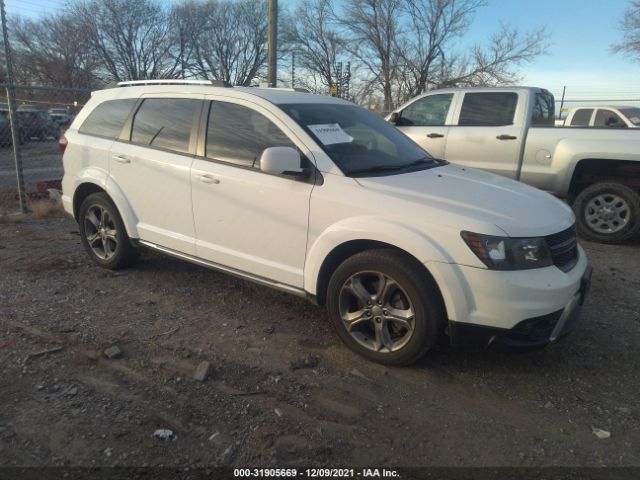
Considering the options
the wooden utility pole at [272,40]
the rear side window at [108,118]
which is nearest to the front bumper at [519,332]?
the rear side window at [108,118]

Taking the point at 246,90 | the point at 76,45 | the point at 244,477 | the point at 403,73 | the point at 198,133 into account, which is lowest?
the point at 244,477

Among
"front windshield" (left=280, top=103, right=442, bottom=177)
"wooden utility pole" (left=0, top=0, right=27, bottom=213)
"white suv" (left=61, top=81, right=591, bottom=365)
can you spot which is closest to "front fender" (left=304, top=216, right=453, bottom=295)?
"white suv" (left=61, top=81, right=591, bottom=365)

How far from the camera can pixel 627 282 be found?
4.99 m

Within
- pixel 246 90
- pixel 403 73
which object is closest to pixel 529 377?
pixel 246 90

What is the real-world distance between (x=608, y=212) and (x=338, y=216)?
4.76m

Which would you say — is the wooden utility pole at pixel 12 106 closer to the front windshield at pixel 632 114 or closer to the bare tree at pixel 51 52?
the front windshield at pixel 632 114

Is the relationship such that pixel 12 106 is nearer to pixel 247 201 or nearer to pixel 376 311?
pixel 247 201

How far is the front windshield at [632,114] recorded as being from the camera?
1122 cm

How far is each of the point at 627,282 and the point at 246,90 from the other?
418cm

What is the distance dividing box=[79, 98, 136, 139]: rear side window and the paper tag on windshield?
2.03 metres

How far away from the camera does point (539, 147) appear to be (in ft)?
21.7

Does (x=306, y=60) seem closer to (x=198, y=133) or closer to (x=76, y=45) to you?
(x=76, y=45)

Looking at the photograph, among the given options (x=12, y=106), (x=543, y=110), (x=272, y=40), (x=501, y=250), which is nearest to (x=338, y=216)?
(x=501, y=250)

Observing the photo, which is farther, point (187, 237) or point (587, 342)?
point (187, 237)
